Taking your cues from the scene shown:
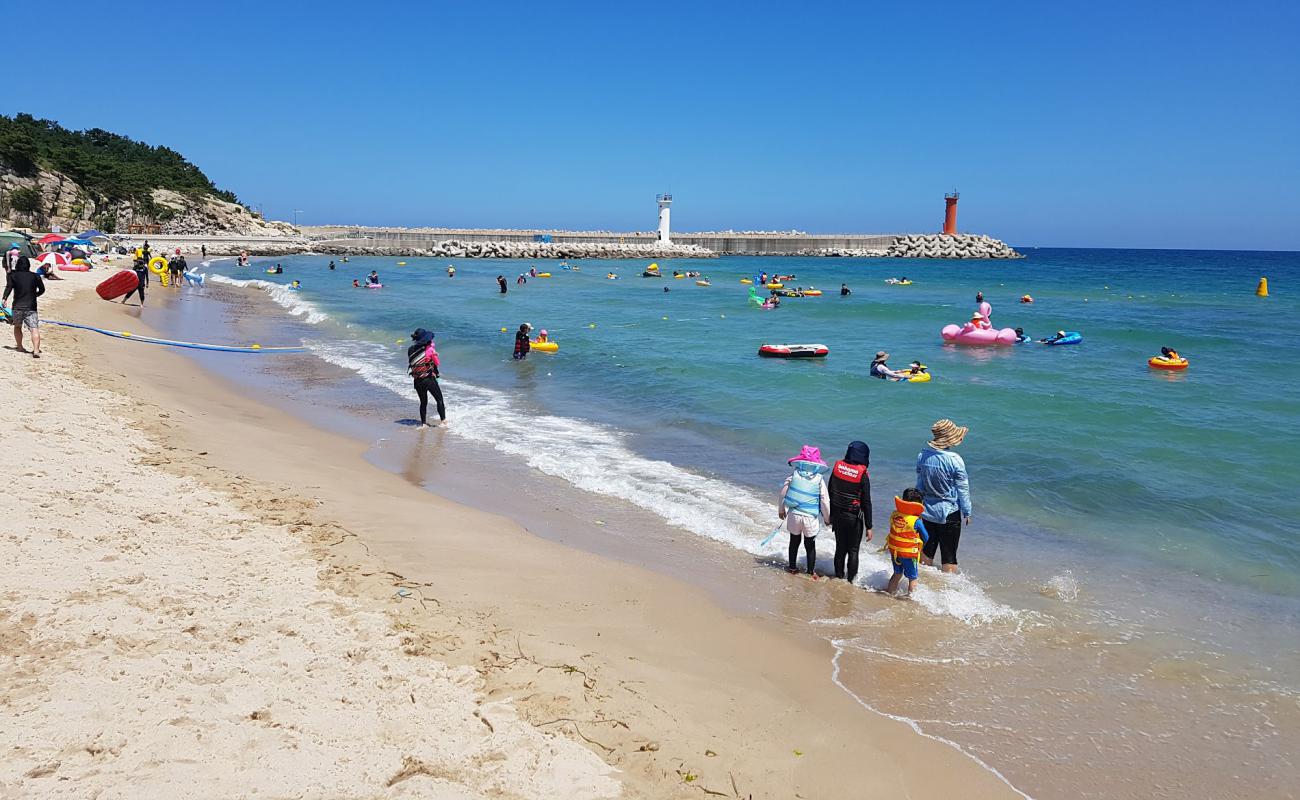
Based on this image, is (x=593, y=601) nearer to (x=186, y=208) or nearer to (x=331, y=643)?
(x=331, y=643)

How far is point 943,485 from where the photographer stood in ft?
24.9

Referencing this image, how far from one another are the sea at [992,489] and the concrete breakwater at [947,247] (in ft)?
285

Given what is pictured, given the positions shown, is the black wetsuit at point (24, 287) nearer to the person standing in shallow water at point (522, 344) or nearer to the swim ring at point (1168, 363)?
the person standing in shallow water at point (522, 344)

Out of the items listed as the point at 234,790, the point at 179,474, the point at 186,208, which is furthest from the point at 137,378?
the point at 186,208

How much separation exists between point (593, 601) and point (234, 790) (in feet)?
10.8

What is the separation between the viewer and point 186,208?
84062 millimetres

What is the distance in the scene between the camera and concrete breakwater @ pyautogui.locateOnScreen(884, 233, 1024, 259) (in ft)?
376

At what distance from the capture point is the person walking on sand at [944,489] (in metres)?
7.54

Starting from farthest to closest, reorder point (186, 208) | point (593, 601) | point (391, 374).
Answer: point (186, 208) → point (391, 374) → point (593, 601)

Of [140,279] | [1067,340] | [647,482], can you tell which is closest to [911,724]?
[647,482]

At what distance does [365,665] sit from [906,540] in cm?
463

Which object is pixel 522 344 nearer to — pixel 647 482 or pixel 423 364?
pixel 423 364

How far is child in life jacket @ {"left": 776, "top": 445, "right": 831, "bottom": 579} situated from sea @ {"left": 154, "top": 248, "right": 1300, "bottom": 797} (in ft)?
1.37

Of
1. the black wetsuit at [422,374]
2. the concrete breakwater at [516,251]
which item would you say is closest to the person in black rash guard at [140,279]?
the black wetsuit at [422,374]
